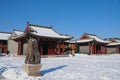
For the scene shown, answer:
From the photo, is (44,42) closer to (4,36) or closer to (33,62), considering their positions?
(4,36)

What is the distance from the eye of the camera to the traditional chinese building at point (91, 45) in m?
42.5

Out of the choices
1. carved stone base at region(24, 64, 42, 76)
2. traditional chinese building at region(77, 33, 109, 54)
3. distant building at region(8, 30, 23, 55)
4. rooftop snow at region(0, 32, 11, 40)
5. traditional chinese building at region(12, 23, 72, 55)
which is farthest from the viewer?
rooftop snow at region(0, 32, 11, 40)

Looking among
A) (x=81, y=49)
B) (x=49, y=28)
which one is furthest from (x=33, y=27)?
(x=81, y=49)

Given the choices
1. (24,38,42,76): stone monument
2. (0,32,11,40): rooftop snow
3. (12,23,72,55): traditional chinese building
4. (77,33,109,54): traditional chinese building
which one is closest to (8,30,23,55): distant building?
(0,32,11,40): rooftop snow

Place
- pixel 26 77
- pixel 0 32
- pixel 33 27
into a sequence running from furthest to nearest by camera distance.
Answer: pixel 0 32, pixel 33 27, pixel 26 77

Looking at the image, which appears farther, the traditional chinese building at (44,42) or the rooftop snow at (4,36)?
the rooftop snow at (4,36)

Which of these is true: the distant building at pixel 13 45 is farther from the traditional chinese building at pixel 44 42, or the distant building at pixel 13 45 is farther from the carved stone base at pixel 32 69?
A: the carved stone base at pixel 32 69

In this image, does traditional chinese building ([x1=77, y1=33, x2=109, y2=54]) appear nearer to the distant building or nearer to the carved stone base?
the distant building

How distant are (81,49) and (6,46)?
745 inches

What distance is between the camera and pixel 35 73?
10.2 m

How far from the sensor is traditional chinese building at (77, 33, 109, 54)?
140 ft

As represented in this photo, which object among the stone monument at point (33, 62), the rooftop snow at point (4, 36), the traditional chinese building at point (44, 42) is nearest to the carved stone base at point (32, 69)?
the stone monument at point (33, 62)

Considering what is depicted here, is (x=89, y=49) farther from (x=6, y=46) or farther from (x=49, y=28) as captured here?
(x=6, y=46)

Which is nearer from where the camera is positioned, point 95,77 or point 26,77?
point 26,77
